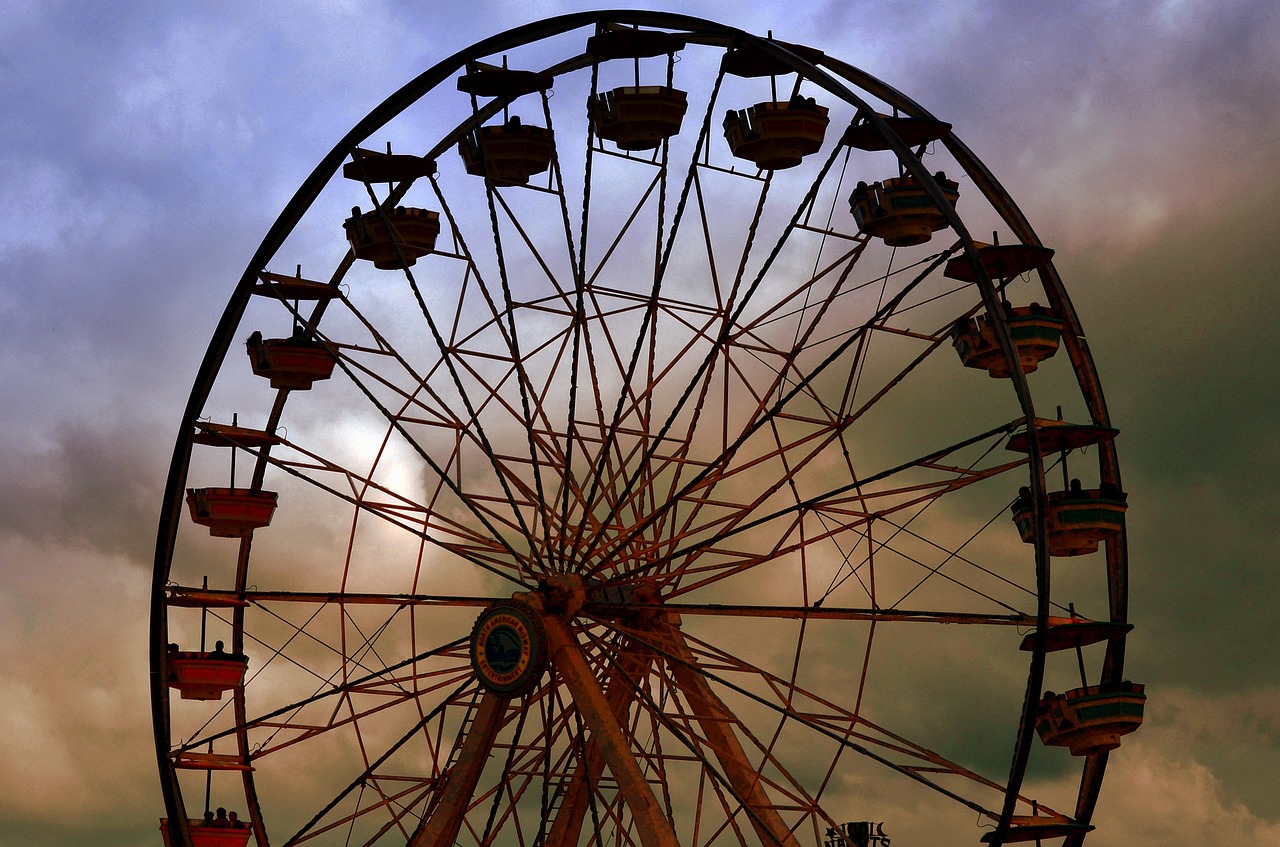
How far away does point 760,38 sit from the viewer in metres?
26.9

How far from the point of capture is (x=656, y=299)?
90.4 feet

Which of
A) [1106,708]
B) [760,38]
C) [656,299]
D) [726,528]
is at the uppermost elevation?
[760,38]

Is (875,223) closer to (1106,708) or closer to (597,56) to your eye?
(597,56)

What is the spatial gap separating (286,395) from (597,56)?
6.14m

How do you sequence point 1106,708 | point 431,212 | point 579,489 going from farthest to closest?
1. point 431,212
2. point 579,489
3. point 1106,708

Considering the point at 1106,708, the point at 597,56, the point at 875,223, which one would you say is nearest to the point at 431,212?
the point at 597,56

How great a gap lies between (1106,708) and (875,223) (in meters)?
5.83

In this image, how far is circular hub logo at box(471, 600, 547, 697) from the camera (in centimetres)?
2616

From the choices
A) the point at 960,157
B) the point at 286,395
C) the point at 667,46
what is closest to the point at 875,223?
the point at 960,157

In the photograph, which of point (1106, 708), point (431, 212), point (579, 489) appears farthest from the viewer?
point (431, 212)

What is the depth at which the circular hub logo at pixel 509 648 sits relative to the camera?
1030 inches

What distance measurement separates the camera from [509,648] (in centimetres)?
2633

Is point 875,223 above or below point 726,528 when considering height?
above

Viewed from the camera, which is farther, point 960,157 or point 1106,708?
point 960,157
